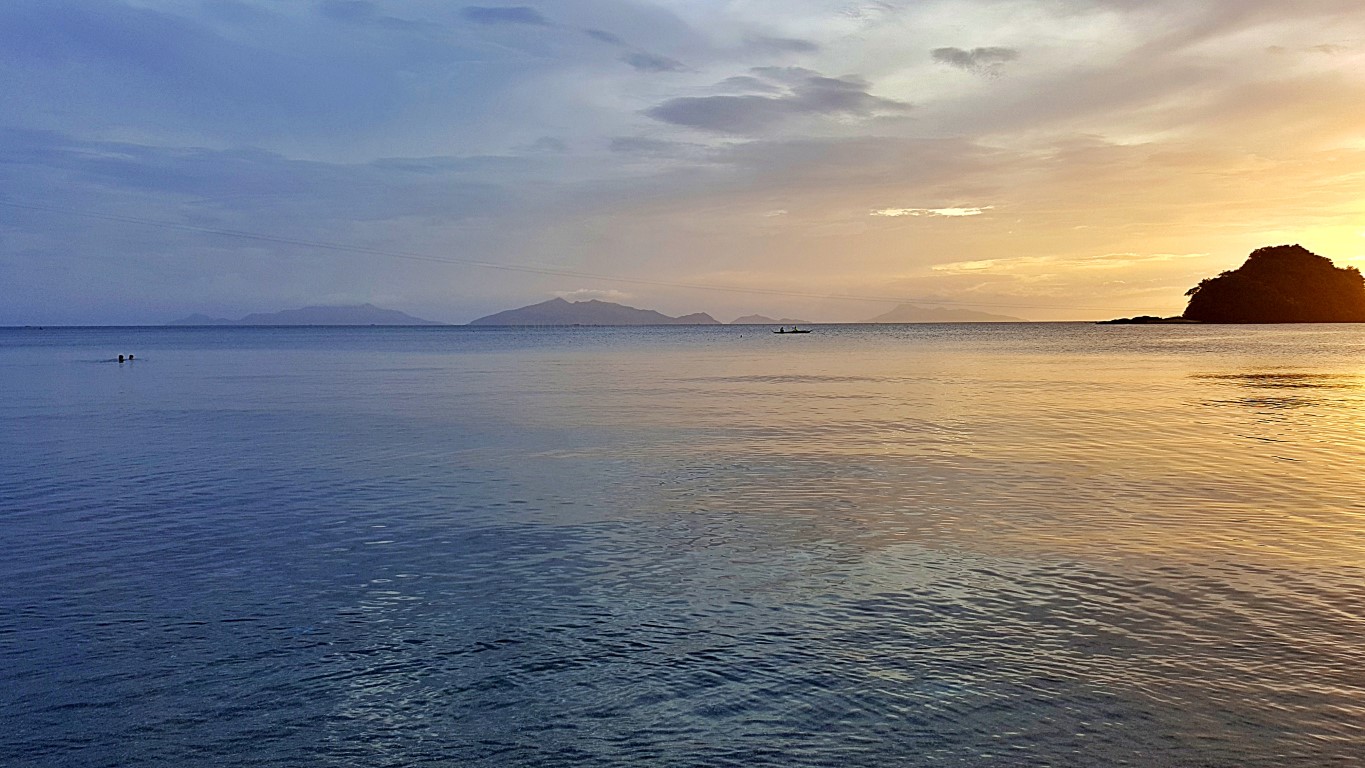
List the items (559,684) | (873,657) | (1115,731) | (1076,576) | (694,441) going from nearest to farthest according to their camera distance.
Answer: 1. (1115,731)
2. (559,684)
3. (873,657)
4. (1076,576)
5. (694,441)

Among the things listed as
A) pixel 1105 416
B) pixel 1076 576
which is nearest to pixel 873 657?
pixel 1076 576

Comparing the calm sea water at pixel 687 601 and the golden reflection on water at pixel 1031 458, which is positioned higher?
the golden reflection on water at pixel 1031 458

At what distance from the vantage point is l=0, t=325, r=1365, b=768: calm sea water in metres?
8.92

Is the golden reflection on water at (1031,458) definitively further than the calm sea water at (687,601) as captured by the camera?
Yes

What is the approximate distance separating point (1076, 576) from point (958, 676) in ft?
16.1

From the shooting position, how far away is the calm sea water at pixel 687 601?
8922 mm

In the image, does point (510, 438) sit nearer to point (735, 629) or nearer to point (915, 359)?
point (735, 629)

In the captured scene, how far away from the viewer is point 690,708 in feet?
30.9

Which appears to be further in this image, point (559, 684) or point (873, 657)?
point (873, 657)

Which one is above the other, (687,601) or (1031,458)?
(1031,458)

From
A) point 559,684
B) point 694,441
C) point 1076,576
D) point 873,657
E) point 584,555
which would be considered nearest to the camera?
point 559,684

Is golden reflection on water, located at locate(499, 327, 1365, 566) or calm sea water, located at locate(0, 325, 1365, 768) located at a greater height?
golden reflection on water, located at locate(499, 327, 1365, 566)

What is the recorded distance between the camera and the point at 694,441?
3052 cm

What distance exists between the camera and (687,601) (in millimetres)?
12977
